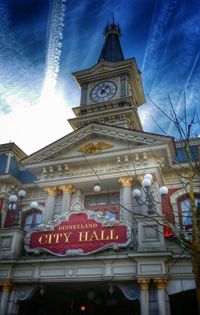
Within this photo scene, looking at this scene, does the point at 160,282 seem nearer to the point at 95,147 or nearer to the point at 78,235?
the point at 78,235

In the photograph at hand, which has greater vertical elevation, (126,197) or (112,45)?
(112,45)

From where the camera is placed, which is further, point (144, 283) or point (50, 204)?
point (50, 204)

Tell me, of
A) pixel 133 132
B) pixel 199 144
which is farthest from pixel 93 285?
pixel 199 144

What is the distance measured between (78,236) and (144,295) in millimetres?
3752

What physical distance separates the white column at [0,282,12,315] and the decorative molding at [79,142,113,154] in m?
8.40

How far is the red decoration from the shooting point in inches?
530

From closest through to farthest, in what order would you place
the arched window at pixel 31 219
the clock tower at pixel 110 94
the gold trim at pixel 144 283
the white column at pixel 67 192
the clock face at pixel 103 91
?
1. the gold trim at pixel 144 283
2. the white column at pixel 67 192
3. the arched window at pixel 31 219
4. the clock tower at pixel 110 94
5. the clock face at pixel 103 91

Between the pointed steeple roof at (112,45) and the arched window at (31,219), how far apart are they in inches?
693

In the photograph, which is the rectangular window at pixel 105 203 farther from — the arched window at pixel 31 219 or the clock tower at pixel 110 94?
the clock tower at pixel 110 94

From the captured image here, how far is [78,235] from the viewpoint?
14047 mm

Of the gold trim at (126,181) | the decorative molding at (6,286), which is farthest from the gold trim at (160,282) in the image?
the decorative molding at (6,286)

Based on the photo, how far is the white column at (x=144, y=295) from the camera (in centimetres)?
1162

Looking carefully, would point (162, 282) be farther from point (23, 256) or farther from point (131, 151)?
point (131, 151)

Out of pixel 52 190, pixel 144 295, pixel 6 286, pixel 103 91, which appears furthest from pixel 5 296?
pixel 103 91
